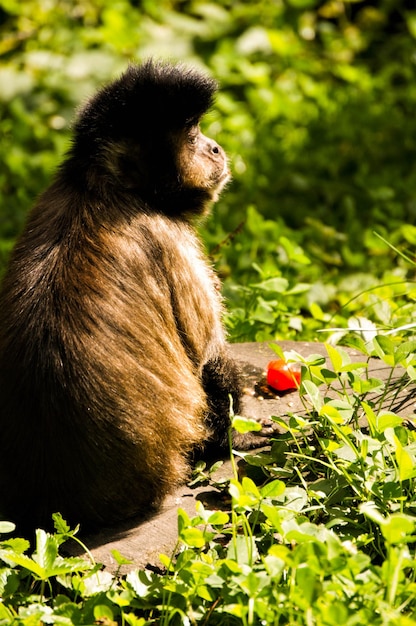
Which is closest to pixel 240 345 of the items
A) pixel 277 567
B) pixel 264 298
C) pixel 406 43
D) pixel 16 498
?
pixel 264 298

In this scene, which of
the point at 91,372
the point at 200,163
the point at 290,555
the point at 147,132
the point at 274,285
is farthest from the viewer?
the point at 274,285

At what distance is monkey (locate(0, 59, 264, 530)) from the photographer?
382cm

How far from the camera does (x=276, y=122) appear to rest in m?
9.23

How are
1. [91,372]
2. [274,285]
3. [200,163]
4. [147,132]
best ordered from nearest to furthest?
[91,372], [147,132], [200,163], [274,285]

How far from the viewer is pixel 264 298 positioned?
5781mm

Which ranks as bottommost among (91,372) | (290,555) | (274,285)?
(274,285)

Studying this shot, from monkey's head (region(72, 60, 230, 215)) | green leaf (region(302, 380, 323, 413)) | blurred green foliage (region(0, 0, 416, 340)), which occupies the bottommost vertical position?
blurred green foliage (region(0, 0, 416, 340))

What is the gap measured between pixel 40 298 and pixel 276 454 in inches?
48.3

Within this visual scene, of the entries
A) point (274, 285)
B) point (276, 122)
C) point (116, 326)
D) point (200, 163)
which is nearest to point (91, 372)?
point (116, 326)

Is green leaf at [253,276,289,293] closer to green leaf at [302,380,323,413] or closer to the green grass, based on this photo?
the green grass

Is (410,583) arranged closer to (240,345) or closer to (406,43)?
(240,345)

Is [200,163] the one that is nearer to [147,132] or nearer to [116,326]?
[147,132]

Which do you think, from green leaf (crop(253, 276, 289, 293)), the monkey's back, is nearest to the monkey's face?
the monkey's back

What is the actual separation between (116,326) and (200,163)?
121 cm
